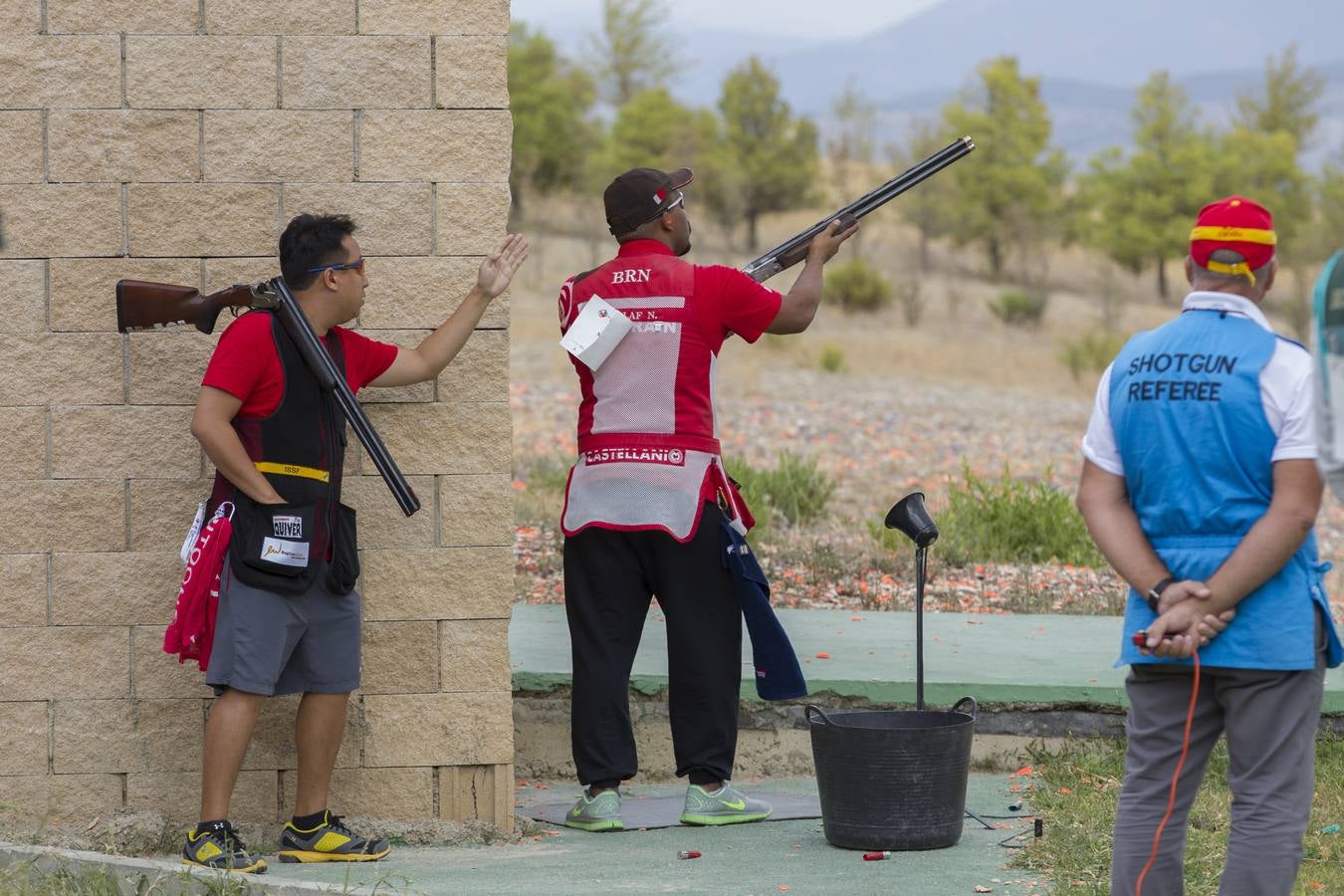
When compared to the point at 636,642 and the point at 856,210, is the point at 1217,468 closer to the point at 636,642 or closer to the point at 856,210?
the point at 856,210

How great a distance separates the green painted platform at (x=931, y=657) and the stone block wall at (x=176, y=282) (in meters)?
1.22

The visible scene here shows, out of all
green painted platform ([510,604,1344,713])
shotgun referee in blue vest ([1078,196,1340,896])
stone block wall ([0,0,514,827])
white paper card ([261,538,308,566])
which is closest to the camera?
shotgun referee in blue vest ([1078,196,1340,896])

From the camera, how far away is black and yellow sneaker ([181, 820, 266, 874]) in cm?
463

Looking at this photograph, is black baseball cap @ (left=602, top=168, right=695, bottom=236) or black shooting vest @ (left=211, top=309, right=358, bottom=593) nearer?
black shooting vest @ (left=211, top=309, right=358, bottom=593)

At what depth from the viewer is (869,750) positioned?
486 cm

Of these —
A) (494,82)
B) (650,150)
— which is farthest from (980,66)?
Answer: (494,82)

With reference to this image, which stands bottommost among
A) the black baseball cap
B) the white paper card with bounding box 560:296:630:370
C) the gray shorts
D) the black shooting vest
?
the gray shorts

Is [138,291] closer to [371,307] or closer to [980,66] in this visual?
[371,307]

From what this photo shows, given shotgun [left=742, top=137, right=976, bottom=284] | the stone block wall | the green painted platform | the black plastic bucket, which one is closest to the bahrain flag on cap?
the black plastic bucket

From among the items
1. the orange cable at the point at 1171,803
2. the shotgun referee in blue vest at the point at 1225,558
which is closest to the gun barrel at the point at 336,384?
the shotgun referee in blue vest at the point at 1225,558

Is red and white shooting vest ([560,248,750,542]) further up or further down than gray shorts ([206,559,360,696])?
further up

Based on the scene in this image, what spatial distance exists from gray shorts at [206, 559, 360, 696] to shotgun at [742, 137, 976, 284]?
1719mm

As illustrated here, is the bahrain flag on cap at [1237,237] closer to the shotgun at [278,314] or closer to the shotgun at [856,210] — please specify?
the shotgun at [856,210]

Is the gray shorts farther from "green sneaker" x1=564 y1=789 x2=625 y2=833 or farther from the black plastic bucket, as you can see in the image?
the black plastic bucket
